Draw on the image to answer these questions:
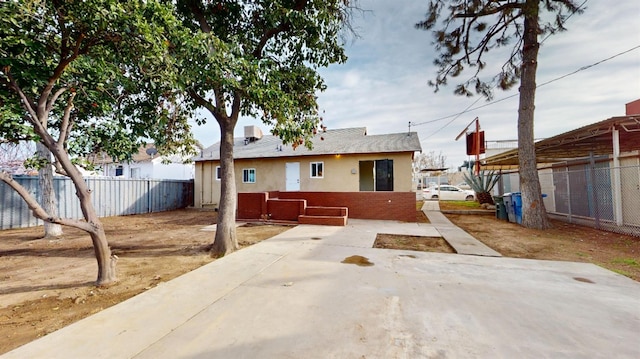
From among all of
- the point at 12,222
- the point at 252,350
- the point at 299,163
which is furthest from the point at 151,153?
the point at 252,350

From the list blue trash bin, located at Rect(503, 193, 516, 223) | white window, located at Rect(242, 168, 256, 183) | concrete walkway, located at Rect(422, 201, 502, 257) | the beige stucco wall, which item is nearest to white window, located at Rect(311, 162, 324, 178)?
the beige stucco wall

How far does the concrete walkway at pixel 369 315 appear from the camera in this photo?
231cm

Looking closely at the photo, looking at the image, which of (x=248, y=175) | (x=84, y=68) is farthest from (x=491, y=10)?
(x=248, y=175)

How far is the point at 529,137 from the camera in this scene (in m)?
8.91

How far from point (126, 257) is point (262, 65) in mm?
5172

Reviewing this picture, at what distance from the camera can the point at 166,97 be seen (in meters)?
5.12

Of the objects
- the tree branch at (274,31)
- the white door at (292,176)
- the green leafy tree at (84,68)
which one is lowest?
the white door at (292,176)

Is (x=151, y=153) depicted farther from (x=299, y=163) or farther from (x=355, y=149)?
(x=355, y=149)

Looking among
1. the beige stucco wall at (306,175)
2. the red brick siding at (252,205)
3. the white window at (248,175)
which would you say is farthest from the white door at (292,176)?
the red brick siding at (252,205)

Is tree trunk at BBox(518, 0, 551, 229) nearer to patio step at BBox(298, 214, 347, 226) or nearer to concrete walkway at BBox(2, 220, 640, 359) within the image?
concrete walkway at BBox(2, 220, 640, 359)

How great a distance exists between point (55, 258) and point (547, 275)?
395 inches

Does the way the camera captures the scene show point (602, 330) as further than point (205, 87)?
No

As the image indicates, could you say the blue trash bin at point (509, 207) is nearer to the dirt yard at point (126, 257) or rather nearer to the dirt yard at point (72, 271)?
the dirt yard at point (126, 257)

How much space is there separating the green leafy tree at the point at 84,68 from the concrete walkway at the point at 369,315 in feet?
6.24
